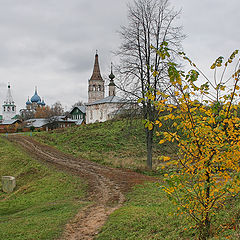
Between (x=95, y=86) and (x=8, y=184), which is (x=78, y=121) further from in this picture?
(x=8, y=184)

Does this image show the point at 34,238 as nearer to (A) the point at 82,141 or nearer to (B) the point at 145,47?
(B) the point at 145,47

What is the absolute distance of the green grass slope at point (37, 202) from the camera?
8.24m

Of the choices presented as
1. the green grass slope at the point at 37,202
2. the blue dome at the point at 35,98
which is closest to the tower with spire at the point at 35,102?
the blue dome at the point at 35,98

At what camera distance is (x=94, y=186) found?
1364cm

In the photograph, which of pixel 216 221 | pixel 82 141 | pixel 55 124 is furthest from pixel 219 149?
pixel 55 124

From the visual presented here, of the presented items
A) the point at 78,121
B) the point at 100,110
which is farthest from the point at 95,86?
the point at 78,121

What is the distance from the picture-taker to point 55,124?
2303 inches

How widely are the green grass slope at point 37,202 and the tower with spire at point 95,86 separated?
40162 mm

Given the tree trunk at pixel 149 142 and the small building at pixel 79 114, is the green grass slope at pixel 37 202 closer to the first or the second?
the tree trunk at pixel 149 142

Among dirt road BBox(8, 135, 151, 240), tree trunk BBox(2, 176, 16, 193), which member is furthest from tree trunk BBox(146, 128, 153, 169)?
tree trunk BBox(2, 176, 16, 193)

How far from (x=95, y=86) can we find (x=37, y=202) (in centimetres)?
5034

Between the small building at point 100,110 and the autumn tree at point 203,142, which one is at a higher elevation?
the small building at point 100,110

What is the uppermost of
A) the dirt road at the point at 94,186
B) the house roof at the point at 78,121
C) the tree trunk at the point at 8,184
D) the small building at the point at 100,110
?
the small building at the point at 100,110

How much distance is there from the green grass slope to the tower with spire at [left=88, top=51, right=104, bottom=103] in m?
40.2
